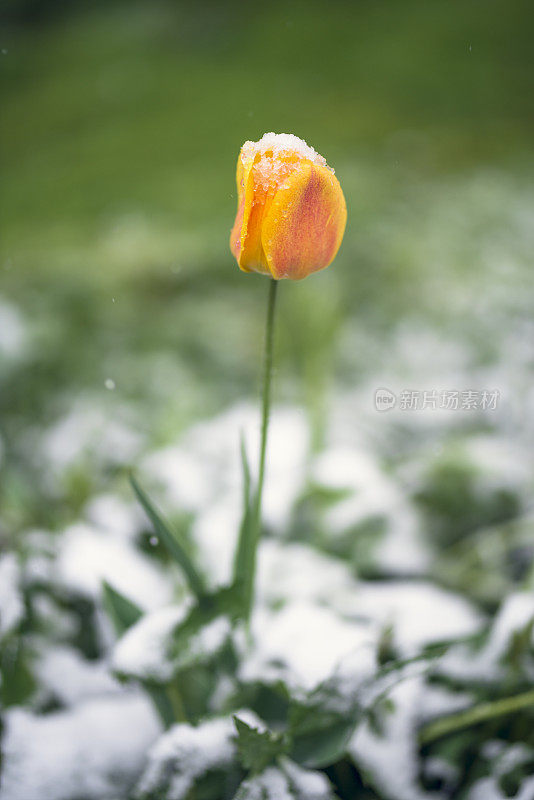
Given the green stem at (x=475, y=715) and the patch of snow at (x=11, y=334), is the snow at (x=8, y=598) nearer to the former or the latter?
the green stem at (x=475, y=715)

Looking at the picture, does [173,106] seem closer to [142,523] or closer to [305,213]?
[142,523]

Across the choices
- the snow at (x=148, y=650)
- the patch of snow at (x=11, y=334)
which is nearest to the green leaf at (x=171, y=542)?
the snow at (x=148, y=650)

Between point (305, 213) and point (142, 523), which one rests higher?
point (305, 213)

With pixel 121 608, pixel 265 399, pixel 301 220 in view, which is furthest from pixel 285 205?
pixel 121 608

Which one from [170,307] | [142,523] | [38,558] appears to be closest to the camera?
[38,558]

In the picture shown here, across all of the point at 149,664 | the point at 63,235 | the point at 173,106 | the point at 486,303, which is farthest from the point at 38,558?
the point at 173,106

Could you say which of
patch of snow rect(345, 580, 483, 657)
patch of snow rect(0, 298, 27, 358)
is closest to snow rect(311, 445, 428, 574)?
patch of snow rect(345, 580, 483, 657)

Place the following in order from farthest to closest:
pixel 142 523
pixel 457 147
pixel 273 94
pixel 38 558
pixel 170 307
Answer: pixel 273 94 < pixel 457 147 < pixel 170 307 < pixel 142 523 < pixel 38 558

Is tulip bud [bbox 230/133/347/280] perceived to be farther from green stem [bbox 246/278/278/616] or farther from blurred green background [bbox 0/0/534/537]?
blurred green background [bbox 0/0/534/537]
